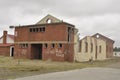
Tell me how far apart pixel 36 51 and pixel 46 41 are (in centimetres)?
473

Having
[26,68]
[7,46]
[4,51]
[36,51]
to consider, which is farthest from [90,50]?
[26,68]

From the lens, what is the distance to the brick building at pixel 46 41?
40500 mm

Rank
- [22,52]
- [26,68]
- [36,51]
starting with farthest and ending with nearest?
[36,51] → [22,52] → [26,68]

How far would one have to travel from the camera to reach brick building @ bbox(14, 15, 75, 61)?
40.5 metres

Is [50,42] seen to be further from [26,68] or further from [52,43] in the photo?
[26,68]

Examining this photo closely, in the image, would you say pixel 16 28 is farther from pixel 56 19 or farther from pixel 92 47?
pixel 92 47

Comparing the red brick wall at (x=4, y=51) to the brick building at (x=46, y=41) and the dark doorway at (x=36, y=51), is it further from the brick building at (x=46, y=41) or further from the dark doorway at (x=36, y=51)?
the dark doorway at (x=36, y=51)

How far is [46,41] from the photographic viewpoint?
4259cm

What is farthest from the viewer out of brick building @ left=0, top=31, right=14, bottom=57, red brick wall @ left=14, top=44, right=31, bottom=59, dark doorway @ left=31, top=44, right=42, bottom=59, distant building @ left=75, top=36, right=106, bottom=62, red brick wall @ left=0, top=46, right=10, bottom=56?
red brick wall @ left=0, top=46, right=10, bottom=56

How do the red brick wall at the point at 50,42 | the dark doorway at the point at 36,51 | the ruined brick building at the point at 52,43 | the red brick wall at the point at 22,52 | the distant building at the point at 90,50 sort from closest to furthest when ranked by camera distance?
1. the red brick wall at the point at 50,42
2. the ruined brick building at the point at 52,43
3. the red brick wall at the point at 22,52
4. the distant building at the point at 90,50
5. the dark doorway at the point at 36,51

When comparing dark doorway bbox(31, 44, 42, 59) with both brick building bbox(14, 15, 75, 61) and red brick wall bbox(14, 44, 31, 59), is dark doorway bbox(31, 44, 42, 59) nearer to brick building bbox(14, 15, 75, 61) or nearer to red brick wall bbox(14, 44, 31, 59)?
brick building bbox(14, 15, 75, 61)

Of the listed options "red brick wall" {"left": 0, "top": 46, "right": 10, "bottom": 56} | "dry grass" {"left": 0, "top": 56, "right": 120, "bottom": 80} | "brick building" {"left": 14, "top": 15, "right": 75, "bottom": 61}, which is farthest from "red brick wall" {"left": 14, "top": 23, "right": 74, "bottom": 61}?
"red brick wall" {"left": 0, "top": 46, "right": 10, "bottom": 56}

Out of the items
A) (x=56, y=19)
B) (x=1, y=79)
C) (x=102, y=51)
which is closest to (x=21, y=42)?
(x=56, y=19)

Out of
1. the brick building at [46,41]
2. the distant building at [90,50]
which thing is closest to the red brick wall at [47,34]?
the brick building at [46,41]
